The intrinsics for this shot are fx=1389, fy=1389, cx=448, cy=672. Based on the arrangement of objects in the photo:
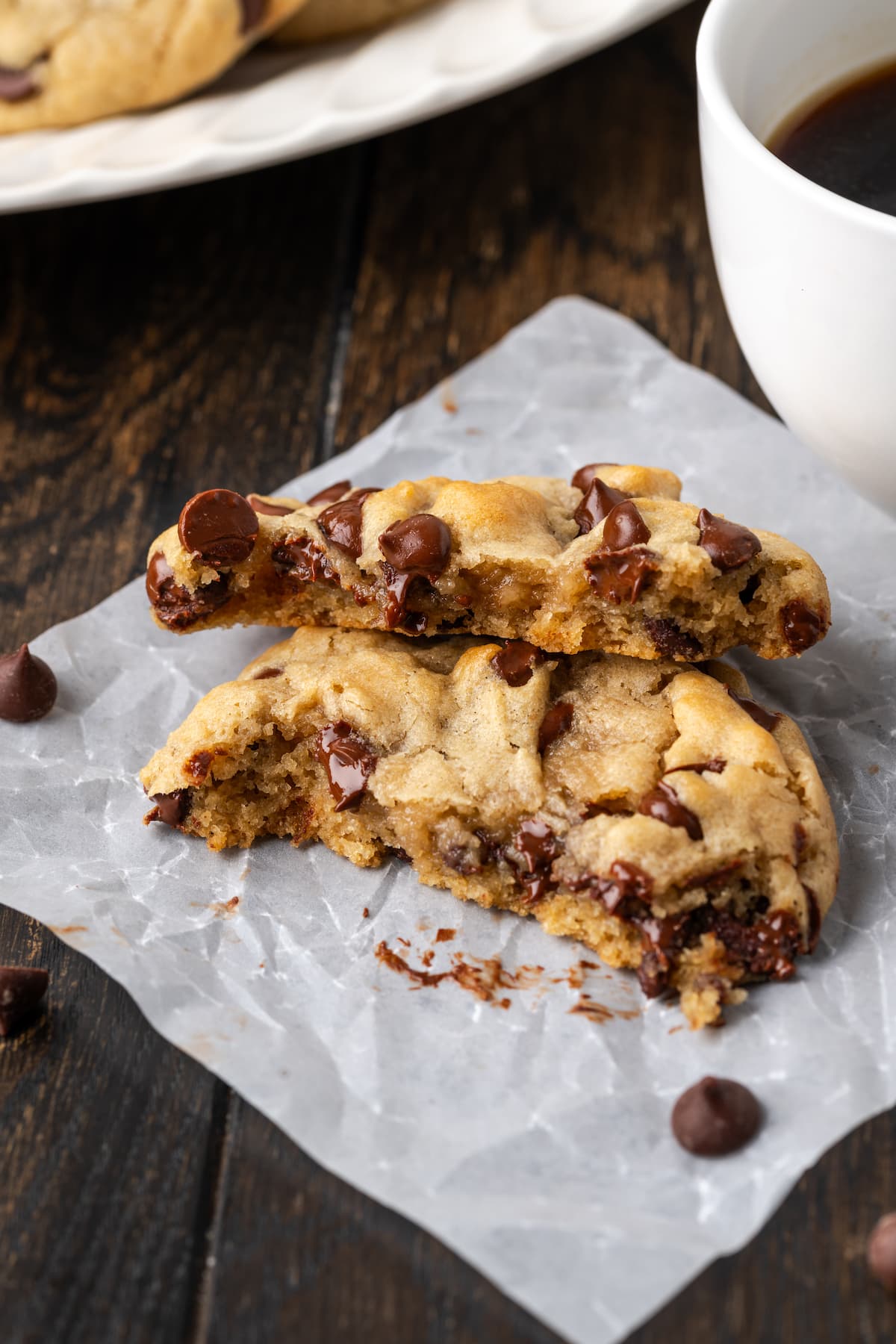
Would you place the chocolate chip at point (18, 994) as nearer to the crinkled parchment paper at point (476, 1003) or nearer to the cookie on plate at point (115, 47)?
the crinkled parchment paper at point (476, 1003)

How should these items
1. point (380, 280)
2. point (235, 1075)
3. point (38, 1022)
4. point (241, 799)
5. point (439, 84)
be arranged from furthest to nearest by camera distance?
point (380, 280)
point (439, 84)
point (241, 799)
point (38, 1022)
point (235, 1075)

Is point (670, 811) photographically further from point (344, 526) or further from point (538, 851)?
point (344, 526)

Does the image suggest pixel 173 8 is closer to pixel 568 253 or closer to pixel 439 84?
pixel 439 84

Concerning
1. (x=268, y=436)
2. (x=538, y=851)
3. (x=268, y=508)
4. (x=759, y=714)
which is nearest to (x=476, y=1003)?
(x=538, y=851)

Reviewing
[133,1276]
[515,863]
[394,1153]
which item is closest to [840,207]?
[515,863]

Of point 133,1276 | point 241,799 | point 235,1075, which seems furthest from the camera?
point 241,799
